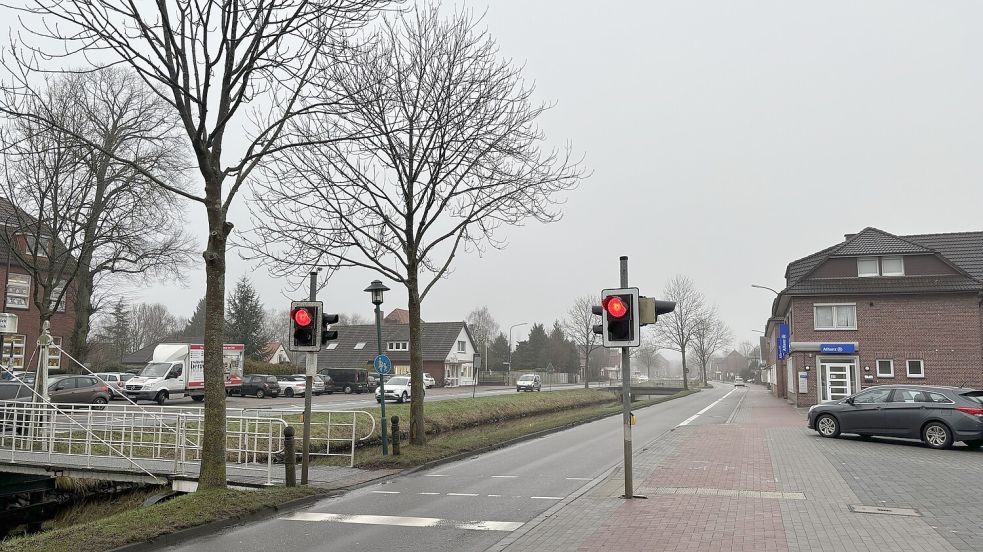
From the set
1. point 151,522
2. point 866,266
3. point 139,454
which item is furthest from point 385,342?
point 151,522

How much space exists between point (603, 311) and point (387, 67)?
8.28 m

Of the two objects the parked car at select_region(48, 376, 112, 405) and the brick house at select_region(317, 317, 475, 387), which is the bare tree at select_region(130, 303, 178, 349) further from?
the parked car at select_region(48, 376, 112, 405)

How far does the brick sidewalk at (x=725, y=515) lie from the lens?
741 cm

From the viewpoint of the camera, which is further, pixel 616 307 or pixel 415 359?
pixel 415 359

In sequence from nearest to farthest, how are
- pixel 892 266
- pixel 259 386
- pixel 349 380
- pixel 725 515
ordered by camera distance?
1. pixel 725 515
2. pixel 892 266
3. pixel 259 386
4. pixel 349 380

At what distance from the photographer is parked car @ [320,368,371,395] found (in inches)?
2031

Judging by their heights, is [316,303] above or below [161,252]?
below

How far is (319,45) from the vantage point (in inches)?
416

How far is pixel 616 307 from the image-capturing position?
32.7 ft

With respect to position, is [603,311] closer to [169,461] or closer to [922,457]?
[169,461]

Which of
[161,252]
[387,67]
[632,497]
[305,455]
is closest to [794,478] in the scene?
[632,497]

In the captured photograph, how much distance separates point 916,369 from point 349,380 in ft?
118

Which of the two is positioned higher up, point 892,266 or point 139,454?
point 892,266

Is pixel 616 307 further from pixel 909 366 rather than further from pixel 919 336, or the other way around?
pixel 919 336
